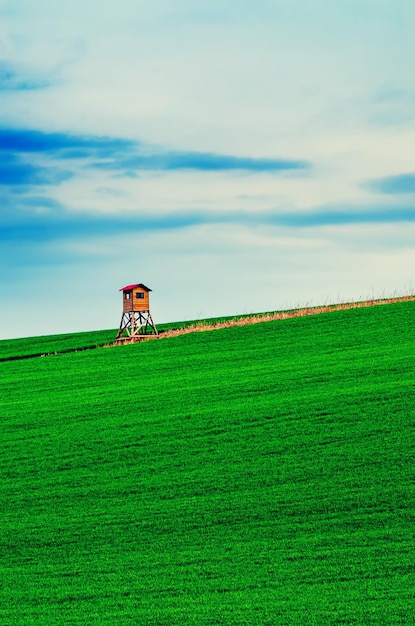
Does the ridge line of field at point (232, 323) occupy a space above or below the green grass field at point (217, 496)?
above

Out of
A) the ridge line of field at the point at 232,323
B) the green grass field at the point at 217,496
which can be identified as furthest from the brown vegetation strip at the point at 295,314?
the green grass field at the point at 217,496

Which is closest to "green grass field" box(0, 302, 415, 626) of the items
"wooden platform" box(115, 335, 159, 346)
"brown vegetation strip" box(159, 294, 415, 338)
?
"brown vegetation strip" box(159, 294, 415, 338)

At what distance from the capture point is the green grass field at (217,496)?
11383 millimetres

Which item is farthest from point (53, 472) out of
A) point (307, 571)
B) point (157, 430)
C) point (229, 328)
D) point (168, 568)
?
point (229, 328)

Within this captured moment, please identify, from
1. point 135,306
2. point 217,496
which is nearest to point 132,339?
point 135,306

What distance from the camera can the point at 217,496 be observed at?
1586cm

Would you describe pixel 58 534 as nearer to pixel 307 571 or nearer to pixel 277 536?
pixel 277 536

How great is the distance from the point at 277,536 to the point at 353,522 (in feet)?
4.49

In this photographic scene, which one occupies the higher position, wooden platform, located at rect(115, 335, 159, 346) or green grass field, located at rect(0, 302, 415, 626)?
wooden platform, located at rect(115, 335, 159, 346)

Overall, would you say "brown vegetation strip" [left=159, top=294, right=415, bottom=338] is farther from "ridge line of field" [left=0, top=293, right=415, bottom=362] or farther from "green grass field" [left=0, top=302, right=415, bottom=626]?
"green grass field" [left=0, top=302, right=415, bottom=626]

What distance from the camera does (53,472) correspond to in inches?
734

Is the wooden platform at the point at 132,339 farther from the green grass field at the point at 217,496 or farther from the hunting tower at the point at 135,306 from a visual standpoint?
the green grass field at the point at 217,496

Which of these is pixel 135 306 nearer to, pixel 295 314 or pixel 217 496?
pixel 295 314

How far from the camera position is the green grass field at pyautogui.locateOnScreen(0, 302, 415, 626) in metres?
11.4
